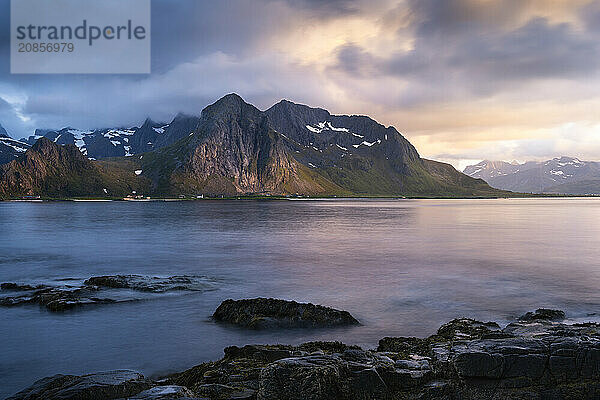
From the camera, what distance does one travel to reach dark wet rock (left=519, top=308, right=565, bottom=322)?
25.6 meters

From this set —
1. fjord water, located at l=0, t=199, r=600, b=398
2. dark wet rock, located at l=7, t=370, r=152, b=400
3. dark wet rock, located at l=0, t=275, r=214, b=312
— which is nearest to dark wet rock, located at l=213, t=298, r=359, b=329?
fjord water, located at l=0, t=199, r=600, b=398

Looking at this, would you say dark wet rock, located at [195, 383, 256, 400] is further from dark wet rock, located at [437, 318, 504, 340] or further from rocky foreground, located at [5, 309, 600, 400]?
dark wet rock, located at [437, 318, 504, 340]

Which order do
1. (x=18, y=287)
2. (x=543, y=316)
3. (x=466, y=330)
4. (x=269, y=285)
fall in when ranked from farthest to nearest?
(x=269, y=285)
(x=18, y=287)
(x=543, y=316)
(x=466, y=330)

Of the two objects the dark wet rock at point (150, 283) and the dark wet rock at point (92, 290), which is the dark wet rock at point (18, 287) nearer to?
the dark wet rock at point (92, 290)

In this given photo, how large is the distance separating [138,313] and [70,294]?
6.86m

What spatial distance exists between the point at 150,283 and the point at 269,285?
393 inches

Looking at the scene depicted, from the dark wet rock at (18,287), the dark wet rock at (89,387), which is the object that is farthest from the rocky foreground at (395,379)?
the dark wet rock at (18,287)

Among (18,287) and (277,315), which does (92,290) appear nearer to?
(18,287)

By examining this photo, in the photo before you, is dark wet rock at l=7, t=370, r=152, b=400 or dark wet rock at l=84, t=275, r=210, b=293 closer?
dark wet rock at l=7, t=370, r=152, b=400

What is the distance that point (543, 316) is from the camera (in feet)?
84.9

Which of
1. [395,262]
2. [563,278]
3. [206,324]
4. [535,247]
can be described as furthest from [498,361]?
[535,247]

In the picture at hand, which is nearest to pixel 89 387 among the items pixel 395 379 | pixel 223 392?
pixel 223 392

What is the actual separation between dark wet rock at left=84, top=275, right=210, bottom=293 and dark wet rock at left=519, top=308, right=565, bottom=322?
925 inches

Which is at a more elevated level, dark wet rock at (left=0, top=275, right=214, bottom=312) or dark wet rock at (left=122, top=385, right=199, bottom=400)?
dark wet rock at (left=122, top=385, right=199, bottom=400)
